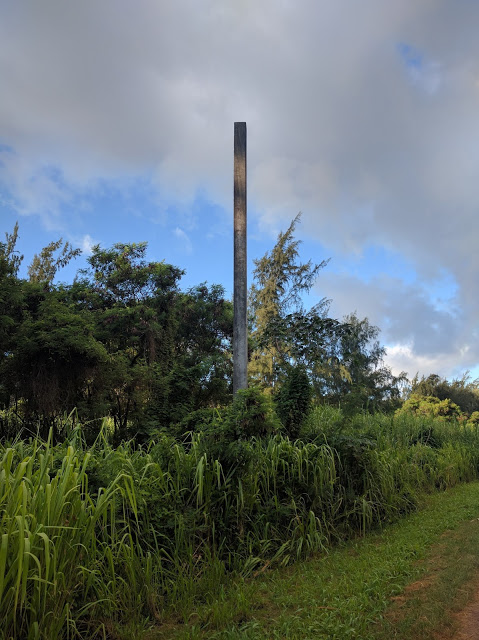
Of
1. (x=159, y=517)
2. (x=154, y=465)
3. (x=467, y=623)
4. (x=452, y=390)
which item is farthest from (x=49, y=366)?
(x=452, y=390)

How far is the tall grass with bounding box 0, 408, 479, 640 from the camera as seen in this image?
3027 mm

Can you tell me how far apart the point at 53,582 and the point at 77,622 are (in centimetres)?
45

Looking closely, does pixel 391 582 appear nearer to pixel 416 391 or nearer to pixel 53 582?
pixel 53 582

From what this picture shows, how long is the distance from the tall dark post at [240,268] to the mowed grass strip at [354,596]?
411cm

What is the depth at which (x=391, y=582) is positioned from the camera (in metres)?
4.17

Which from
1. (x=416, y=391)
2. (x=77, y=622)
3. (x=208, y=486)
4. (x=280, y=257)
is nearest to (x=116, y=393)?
(x=208, y=486)

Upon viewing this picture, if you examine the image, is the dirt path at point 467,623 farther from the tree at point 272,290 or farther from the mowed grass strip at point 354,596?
the tree at point 272,290

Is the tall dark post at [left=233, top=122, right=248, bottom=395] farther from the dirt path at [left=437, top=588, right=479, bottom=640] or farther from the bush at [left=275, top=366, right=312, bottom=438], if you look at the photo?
the dirt path at [left=437, top=588, right=479, bottom=640]

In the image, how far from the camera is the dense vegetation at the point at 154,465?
3.22 meters

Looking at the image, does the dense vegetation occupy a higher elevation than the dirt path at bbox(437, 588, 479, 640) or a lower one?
higher

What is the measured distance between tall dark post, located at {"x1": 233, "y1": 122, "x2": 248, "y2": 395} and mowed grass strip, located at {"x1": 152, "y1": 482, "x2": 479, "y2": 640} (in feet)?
13.5

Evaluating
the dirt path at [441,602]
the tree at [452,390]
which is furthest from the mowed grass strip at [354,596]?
the tree at [452,390]

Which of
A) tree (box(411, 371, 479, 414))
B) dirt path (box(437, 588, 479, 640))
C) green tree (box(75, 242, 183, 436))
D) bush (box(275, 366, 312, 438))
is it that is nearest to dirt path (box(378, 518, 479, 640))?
dirt path (box(437, 588, 479, 640))

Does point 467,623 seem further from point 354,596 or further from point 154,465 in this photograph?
point 154,465
